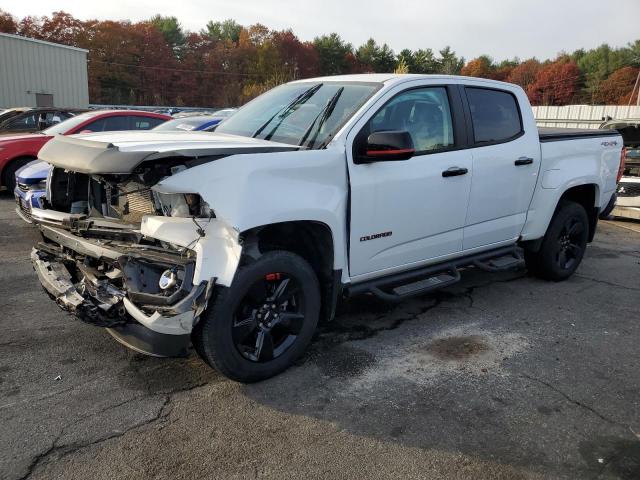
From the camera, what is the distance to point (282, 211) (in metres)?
3.16

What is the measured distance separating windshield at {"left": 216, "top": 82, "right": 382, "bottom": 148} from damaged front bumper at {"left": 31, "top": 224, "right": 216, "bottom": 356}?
129 centimetres

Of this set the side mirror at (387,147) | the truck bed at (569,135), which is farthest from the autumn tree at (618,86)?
the side mirror at (387,147)

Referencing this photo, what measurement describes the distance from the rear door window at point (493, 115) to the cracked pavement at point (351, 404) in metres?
1.61

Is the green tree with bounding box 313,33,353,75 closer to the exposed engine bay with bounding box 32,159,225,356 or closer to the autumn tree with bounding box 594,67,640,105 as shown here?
the autumn tree with bounding box 594,67,640,105

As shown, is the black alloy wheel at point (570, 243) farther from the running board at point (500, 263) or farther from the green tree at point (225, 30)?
the green tree at point (225, 30)

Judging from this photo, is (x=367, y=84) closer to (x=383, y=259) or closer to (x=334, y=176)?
(x=334, y=176)

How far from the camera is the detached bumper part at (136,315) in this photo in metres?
2.90

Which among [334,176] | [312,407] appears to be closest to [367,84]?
[334,176]

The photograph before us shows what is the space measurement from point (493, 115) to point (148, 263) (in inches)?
129

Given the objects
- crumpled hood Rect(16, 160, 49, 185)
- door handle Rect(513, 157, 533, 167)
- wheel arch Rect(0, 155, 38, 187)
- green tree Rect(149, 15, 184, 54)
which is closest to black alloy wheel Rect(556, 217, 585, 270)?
door handle Rect(513, 157, 533, 167)

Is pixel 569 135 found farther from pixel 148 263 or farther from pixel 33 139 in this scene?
pixel 33 139

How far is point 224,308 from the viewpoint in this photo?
119 inches

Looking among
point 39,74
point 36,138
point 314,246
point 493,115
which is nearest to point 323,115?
point 314,246

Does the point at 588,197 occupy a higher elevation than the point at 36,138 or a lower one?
lower
